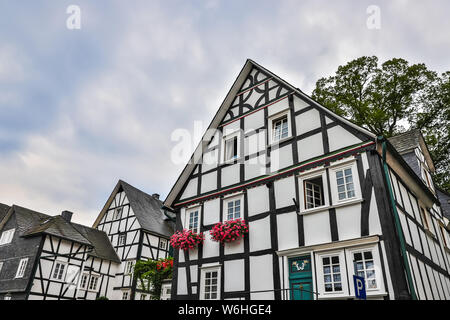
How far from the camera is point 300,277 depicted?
8.39 meters

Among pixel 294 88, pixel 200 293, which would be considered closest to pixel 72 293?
pixel 200 293

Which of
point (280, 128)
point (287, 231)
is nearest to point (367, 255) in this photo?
point (287, 231)

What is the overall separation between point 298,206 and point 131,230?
18127 millimetres

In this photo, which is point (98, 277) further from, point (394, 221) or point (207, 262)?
point (394, 221)

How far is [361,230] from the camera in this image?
768 cm

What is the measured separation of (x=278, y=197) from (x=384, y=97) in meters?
12.5

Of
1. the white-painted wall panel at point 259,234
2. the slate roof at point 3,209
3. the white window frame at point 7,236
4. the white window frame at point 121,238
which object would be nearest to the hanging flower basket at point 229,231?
the white-painted wall panel at point 259,234

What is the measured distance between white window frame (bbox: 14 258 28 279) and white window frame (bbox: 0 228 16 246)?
274cm

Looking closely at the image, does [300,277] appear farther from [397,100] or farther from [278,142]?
[397,100]

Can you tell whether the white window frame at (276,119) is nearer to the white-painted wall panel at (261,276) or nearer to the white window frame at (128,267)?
the white-painted wall panel at (261,276)

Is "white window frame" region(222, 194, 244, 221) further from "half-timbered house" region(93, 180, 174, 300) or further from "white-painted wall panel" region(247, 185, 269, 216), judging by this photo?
"half-timbered house" region(93, 180, 174, 300)

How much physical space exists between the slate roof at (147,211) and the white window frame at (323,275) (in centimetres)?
1699

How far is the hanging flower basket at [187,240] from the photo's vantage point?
35.7 feet

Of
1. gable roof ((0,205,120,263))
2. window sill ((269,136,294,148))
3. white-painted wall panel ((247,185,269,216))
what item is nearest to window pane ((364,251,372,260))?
white-painted wall panel ((247,185,269,216))
